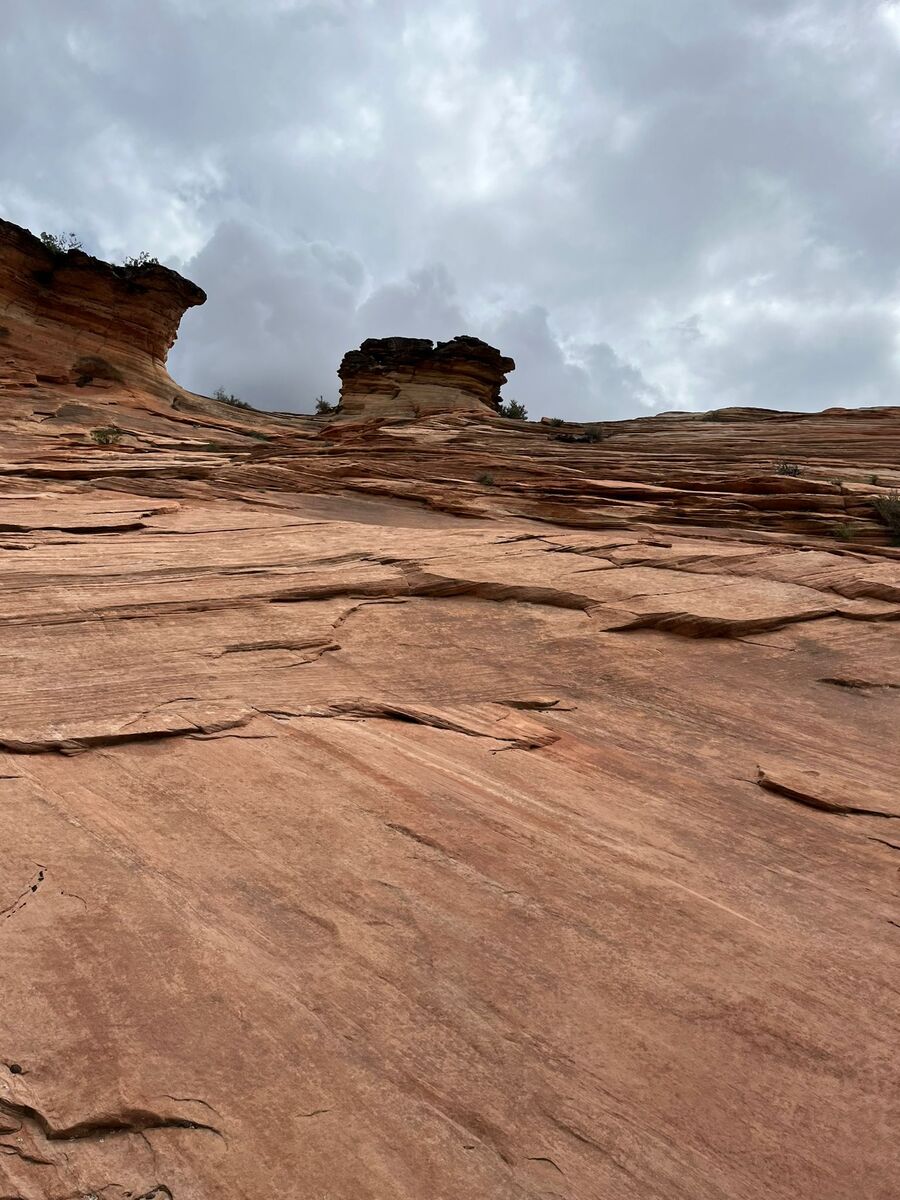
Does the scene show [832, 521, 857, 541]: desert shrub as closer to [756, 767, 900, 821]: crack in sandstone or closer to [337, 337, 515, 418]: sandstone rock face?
[756, 767, 900, 821]: crack in sandstone

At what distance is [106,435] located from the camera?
23.2m

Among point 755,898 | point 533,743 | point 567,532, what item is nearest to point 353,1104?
point 755,898

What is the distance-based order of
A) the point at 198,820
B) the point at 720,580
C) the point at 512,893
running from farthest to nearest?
the point at 720,580, the point at 198,820, the point at 512,893

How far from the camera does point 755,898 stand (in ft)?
19.4

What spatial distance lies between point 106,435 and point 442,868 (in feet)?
70.8

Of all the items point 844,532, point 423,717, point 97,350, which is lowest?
point 423,717

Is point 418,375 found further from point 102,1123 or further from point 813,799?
point 102,1123

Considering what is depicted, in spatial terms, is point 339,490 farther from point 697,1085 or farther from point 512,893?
point 697,1085

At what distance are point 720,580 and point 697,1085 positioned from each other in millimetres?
8705

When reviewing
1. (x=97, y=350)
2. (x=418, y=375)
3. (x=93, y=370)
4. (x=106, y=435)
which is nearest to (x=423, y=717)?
(x=106, y=435)

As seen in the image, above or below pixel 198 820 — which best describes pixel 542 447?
above

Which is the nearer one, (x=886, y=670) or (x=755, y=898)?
(x=755, y=898)

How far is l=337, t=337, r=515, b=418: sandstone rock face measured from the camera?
132 feet

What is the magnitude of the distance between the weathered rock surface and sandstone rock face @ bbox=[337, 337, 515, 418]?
2876 cm
